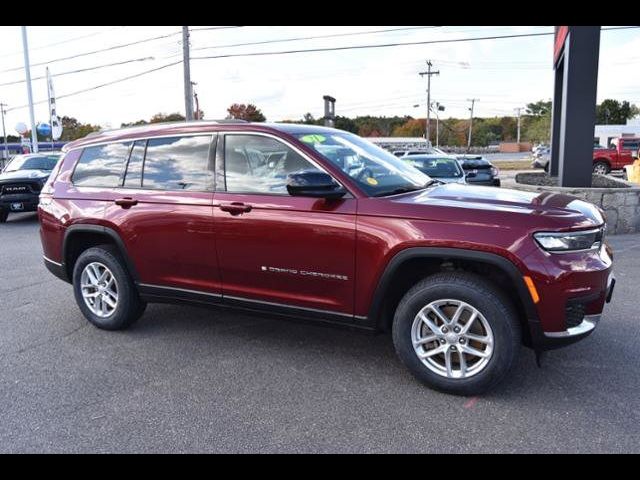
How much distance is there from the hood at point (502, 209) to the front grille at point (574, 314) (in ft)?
1.58

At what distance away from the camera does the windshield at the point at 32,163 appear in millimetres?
13914

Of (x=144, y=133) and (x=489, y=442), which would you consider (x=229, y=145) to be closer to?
(x=144, y=133)

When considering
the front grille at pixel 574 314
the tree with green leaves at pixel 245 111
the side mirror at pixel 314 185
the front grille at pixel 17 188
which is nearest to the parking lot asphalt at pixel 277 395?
the front grille at pixel 574 314

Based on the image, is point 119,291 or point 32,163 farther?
point 32,163

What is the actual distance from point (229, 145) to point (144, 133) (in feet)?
3.16

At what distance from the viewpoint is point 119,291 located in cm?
478

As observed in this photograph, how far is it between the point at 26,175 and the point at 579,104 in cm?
1206

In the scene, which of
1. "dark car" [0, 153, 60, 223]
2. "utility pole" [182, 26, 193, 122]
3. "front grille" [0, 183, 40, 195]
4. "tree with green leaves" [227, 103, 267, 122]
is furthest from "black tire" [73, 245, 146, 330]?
"tree with green leaves" [227, 103, 267, 122]

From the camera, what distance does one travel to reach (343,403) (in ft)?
11.3

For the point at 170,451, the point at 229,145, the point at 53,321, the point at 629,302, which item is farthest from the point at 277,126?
the point at 629,302

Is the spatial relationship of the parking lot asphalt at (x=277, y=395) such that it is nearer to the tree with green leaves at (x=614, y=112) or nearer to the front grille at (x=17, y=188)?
the front grille at (x=17, y=188)

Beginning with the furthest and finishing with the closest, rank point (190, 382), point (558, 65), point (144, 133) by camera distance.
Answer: point (558, 65) < point (144, 133) < point (190, 382)

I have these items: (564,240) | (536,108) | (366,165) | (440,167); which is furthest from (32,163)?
(536,108)

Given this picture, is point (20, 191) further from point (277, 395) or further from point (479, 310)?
point (479, 310)
